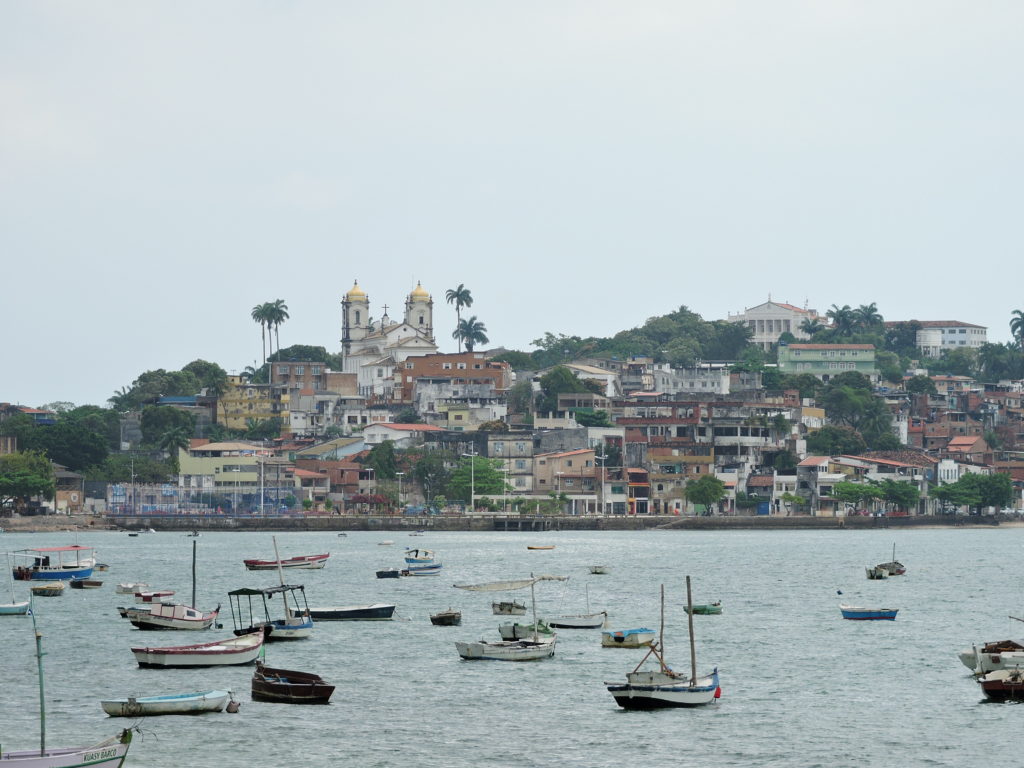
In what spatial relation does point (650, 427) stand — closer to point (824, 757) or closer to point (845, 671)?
point (845, 671)

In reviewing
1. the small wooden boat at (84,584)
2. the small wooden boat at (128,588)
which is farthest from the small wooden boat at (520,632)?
the small wooden boat at (84,584)

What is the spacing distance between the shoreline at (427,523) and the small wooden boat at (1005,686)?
121614 mm

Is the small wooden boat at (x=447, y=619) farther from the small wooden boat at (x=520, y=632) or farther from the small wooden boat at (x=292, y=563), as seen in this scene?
the small wooden boat at (x=292, y=563)

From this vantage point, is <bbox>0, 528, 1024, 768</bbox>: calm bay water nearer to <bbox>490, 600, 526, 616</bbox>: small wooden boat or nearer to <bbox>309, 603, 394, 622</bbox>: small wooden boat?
<bbox>309, 603, 394, 622</bbox>: small wooden boat

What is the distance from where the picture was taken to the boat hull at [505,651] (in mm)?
63469

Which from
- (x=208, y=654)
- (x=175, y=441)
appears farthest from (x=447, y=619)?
(x=175, y=441)

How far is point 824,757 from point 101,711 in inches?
834

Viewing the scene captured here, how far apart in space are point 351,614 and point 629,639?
15.6m

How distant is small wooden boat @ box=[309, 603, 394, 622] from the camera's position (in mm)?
78188

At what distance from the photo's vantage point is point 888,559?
135875 millimetres

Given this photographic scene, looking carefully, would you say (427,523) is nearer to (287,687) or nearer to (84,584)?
(84,584)

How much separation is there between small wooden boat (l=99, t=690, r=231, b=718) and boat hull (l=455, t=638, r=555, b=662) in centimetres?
1415

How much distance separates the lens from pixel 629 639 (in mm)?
68062

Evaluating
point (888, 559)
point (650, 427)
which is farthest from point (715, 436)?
point (888, 559)
